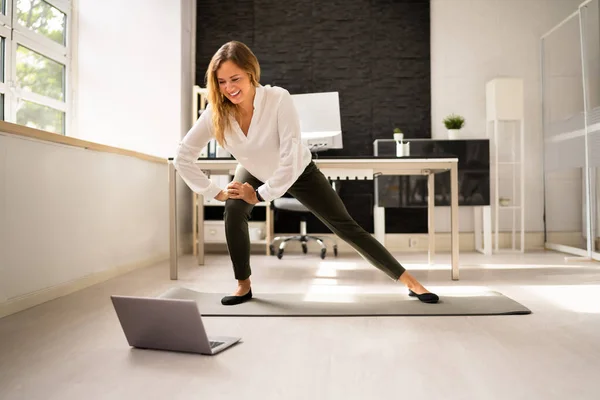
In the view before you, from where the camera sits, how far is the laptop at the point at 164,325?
172cm

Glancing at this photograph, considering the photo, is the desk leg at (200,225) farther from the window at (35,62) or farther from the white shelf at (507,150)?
the white shelf at (507,150)

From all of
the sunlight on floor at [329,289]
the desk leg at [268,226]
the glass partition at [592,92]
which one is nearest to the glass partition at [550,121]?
the glass partition at [592,92]

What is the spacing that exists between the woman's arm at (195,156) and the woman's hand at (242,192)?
74 mm

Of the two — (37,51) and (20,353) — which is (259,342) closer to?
(20,353)

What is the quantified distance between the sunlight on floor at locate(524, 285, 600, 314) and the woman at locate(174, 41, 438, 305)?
0.62 m

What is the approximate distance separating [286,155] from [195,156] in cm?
45

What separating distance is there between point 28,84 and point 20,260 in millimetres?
2088

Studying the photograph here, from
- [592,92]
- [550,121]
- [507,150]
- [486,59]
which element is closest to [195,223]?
[507,150]

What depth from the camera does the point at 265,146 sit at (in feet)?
7.88

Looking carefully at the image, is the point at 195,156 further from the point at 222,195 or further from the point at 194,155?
the point at 222,195

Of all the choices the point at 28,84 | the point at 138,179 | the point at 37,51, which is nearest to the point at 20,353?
the point at 138,179

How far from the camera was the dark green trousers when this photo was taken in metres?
2.54

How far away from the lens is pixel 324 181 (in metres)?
2.59

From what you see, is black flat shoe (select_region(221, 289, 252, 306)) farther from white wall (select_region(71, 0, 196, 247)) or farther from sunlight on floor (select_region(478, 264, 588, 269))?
white wall (select_region(71, 0, 196, 247))
